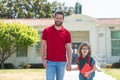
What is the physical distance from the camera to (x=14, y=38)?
29.2 meters

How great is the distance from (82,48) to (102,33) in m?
23.9

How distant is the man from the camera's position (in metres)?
7.12

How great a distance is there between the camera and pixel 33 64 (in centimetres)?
3125

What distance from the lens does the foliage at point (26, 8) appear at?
49000mm

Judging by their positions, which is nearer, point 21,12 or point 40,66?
point 40,66

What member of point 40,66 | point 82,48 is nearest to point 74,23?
point 40,66

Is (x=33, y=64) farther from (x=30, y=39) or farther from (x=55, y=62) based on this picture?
(x=55, y=62)

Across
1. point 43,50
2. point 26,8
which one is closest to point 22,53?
point 26,8

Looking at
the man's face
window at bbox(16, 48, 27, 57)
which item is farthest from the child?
window at bbox(16, 48, 27, 57)

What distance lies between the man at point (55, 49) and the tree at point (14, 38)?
22.0 meters

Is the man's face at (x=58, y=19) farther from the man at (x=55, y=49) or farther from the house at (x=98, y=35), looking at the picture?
the house at (x=98, y=35)

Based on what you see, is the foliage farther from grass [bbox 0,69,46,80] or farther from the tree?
grass [bbox 0,69,46,80]

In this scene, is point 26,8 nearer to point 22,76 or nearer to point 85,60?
point 22,76

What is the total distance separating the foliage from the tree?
19.0 m
